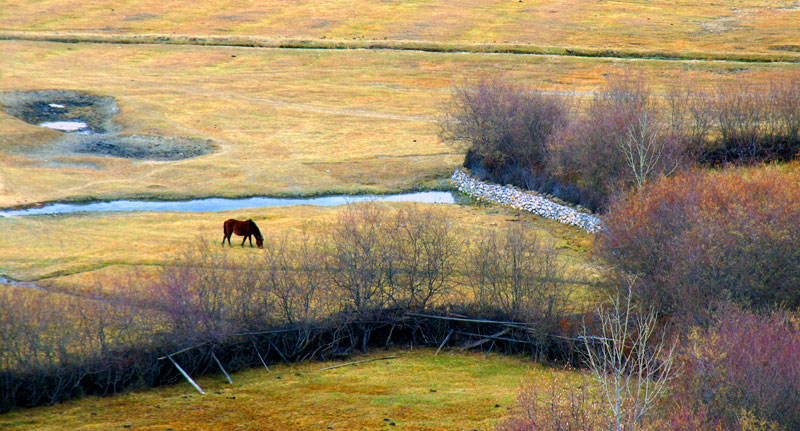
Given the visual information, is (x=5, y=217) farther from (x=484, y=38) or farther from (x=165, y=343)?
(x=484, y=38)

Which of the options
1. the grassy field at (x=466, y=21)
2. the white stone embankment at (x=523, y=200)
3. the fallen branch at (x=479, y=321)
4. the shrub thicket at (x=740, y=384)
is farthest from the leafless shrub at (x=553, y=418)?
the grassy field at (x=466, y=21)

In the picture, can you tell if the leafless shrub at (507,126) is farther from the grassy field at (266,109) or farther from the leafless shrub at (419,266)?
the leafless shrub at (419,266)

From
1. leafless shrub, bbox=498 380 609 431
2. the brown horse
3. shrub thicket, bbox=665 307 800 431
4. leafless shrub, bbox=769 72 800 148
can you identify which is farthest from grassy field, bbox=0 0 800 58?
leafless shrub, bbox=498 380 609 431

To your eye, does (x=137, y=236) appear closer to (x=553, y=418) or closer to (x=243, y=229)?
(x=243, y=229)

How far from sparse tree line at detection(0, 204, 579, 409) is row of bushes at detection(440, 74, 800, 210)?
44.6ft

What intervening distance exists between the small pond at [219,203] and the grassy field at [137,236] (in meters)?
2.39

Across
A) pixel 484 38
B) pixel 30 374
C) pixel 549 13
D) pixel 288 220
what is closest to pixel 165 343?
pixel 30 374

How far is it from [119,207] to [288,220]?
39.9 ft

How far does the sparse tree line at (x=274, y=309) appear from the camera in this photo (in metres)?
27.1

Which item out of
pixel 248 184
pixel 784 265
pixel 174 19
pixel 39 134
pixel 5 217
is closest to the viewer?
pixel 784 265

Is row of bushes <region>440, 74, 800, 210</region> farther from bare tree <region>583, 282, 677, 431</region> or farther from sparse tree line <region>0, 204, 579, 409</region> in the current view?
bare tree <region>583, 282, 677, 431</region>

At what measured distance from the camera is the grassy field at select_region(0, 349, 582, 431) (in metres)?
24.4

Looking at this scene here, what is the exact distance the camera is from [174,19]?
116 m

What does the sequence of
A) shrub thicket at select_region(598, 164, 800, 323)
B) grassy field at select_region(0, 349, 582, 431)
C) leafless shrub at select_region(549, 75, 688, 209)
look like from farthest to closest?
leafless shrub at select_region(549, 75, 688, 209) < shrub thicket at select_region(598, 164, 800, 323) < grassy field at select_region(0, 349, 582, 431)
